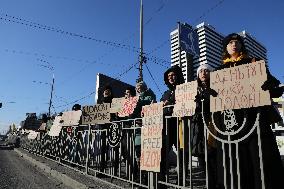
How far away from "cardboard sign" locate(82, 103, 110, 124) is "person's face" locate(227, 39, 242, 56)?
3333mm

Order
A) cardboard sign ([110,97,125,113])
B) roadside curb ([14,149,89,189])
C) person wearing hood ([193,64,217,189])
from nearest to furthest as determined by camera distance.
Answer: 1. person wearing hood ([193,64,217,189])
2. roadside curb ([14,149,89,189])
3. cardboard sign ([110,97,125,113])

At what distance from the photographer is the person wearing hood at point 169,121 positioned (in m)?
4.05

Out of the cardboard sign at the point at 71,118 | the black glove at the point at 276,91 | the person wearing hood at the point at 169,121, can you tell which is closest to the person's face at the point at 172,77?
the person wearing hood at the point at 169,121

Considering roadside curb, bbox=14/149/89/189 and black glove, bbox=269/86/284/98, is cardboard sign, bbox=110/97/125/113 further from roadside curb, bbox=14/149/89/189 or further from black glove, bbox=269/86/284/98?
black glove, bbox=269/86/284/98

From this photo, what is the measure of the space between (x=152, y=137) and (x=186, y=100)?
0.82m

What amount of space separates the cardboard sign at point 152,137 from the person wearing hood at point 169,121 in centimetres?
7

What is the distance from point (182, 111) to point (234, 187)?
45.5 inches

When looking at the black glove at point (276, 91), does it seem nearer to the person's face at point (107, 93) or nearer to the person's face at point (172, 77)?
the person's face at point (172, 77)

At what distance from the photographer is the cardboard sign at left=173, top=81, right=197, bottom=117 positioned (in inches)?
144

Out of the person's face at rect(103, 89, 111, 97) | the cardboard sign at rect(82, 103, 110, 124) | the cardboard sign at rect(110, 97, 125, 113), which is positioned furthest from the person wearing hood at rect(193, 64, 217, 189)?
the person's face at rect(103, 89, 111, 97)

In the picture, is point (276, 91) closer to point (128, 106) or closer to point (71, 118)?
point (128, 106)

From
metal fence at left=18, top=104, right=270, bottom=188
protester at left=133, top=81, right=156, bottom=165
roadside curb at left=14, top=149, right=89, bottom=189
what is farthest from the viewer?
roadside curb at left=14, top=149, right=89, bottom=189

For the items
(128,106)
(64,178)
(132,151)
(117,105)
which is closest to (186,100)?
(132,151)

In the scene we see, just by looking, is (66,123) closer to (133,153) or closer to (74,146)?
(74,146)
